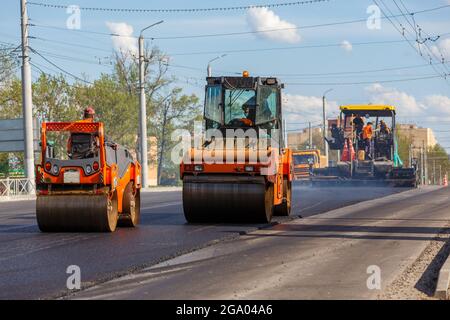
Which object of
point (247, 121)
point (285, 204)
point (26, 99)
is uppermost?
point (26, 99)

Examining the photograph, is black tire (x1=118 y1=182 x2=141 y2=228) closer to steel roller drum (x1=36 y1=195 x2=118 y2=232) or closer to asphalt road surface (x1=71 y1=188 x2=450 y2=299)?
steel roller drum (x1=36 y1=195 x2=118 y2=232)

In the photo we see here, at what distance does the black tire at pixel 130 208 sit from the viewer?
17.3 metres

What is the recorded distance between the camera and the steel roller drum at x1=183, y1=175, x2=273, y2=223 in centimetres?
1753

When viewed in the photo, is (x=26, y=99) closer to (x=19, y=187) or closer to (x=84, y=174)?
(x=19, y=187)

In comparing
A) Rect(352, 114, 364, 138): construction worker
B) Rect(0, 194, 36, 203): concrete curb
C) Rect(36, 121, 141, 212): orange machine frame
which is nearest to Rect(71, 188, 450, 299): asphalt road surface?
Rect(36, 121, 141, 212): orange machine frame

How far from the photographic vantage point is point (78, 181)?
1577 cm

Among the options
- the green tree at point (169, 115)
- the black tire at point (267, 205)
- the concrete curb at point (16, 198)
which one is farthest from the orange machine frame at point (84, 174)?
the green tree at point (169, 115)

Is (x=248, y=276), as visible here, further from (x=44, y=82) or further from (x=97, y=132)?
(x=44, y=82)

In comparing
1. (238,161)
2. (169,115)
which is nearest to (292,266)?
(238,161)

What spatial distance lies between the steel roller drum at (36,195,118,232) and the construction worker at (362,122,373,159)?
28.4 metres

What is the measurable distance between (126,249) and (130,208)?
13.3ft

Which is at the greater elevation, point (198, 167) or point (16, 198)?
point (198, 167)

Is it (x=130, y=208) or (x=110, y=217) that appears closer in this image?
(x=110, y=217)

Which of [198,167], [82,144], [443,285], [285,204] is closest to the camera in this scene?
[443,285]
